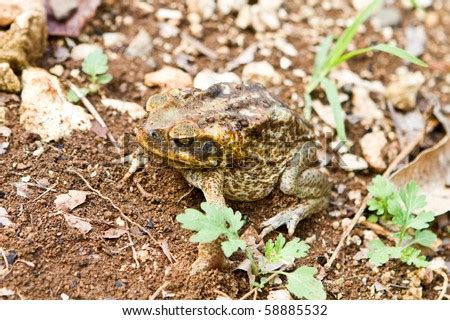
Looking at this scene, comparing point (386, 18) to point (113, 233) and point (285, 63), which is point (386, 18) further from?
point (113, 233)

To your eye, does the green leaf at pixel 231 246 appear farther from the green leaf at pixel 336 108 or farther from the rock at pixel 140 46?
the rock at pixel 140 46

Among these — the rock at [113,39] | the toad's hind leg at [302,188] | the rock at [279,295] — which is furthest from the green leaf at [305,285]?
the rock at [113,39]

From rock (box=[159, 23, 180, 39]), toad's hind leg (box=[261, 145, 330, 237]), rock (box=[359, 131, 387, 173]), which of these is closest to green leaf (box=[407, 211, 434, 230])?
toad's hind leg (box=[261, 145, 330, 237])

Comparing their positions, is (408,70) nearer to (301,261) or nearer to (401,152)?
(401,152)

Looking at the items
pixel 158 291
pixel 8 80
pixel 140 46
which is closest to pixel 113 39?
pixel 140 46

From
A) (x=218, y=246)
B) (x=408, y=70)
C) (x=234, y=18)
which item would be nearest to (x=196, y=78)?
(x=234, y=18)

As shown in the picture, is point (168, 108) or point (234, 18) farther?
point (234, 18)
